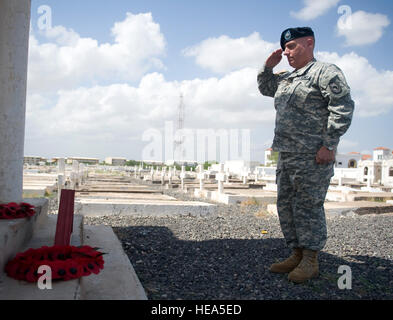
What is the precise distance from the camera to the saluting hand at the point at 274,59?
→ 10.1 ft

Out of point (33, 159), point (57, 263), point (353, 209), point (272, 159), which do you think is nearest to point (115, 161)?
point (33, 159)

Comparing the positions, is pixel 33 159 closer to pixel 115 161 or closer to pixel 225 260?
pixel 115 161

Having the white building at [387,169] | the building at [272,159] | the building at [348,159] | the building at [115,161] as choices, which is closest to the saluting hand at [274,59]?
the white building at [387,169]

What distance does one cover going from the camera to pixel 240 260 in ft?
11.3

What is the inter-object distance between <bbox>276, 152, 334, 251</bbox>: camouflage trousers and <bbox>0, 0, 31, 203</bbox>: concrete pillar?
2468 millimetres

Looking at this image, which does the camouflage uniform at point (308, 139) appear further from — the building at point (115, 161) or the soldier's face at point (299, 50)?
the building at point (115, 161)

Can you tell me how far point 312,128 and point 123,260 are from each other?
196cm

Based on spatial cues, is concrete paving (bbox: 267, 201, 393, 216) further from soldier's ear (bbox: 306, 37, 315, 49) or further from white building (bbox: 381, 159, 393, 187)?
white building (bbox: 381, 159, 393, 187)

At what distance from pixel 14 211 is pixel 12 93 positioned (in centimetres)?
116

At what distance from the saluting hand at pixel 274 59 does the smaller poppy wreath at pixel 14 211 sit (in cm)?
248

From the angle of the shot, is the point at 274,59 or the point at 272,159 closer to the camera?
the point at 274,59

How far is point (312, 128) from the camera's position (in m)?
2.69

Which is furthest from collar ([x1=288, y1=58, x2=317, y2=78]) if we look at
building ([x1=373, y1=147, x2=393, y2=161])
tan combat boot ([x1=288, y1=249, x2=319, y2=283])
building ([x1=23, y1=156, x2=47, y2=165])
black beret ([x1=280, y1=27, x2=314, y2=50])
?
building ([x1=373, y1=147, x2=393, y2=161])
